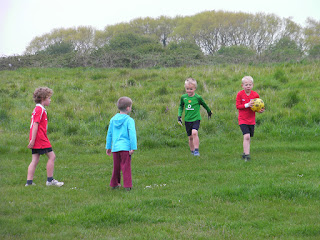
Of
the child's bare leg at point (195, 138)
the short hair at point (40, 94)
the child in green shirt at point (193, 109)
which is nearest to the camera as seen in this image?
the short hair at point (40, 94)

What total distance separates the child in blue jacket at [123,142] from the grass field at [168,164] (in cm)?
29

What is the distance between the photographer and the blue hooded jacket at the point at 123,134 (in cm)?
657

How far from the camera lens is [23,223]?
480cm

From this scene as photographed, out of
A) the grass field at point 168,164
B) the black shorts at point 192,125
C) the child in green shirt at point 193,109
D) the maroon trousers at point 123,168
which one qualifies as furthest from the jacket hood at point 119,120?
the black shorts at point 192,125

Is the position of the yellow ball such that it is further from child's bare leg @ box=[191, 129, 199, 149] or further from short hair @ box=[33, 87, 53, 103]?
short hair @ box=[33, 87, 53, 103]

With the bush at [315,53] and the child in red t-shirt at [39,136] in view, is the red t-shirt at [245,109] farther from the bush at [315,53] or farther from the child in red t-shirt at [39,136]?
the bush at [315,53]

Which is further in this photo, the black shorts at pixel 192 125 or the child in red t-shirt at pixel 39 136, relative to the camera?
the black shorts at pixel 192 125

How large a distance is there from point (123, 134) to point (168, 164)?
8.41 feet

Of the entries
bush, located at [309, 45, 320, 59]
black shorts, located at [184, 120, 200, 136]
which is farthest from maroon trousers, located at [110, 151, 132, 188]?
bush, located at [309, 45, 320, 59]

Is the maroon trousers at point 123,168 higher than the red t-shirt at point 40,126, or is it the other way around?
the red t-shirt at point 40,126

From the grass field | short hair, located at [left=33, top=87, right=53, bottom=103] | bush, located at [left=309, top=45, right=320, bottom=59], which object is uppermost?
bush, located at [left=309, top=45, right=320, bottom=59]

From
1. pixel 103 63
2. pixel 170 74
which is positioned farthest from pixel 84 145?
pixel 103 63

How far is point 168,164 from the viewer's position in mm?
8914

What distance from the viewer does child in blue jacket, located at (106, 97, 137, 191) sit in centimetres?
657
